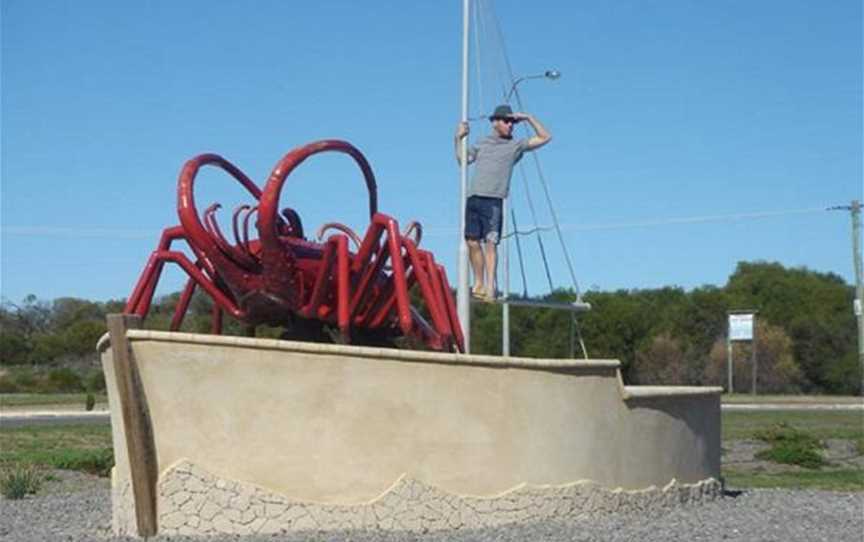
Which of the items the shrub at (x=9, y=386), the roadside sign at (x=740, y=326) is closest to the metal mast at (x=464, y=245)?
the roadside sign at (x=740, y=326)

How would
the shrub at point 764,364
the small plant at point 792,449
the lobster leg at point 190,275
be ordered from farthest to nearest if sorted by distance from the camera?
1. the shrub at point 764,364
2. the small plant at point 792,449
3. the lobster leg at point 190,275

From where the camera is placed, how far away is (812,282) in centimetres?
6938

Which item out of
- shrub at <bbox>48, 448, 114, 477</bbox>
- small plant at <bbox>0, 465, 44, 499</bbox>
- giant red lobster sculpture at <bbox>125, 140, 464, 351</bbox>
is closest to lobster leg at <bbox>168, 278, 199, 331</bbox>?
giant red lobster sculpture at <bbox>125, 140, 464, 351</bbox>

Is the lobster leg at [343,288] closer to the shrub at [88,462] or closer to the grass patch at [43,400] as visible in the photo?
the shrub at [88,462]

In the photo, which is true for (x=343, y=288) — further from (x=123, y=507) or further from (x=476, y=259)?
(x=123, y=507)

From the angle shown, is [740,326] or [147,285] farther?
[740,326]

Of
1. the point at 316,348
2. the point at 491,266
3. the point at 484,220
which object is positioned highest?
the point at 484,220

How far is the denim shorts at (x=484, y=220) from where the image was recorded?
48.5 ft

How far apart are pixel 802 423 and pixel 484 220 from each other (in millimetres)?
21518

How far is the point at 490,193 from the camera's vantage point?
48.5 ft

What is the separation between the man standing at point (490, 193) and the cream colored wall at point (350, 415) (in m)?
2.02

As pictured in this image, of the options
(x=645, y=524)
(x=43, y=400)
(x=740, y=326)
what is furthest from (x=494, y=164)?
(x=740, y=326)

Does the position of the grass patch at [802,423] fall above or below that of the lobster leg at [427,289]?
below

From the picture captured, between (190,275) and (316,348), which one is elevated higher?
(190,275)
